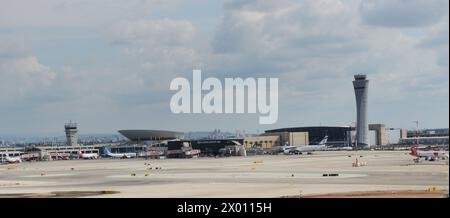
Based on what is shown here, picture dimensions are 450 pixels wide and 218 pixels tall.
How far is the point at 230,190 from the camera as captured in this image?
221 feet

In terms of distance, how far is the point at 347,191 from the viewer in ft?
203

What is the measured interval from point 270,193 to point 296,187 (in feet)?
27.3
